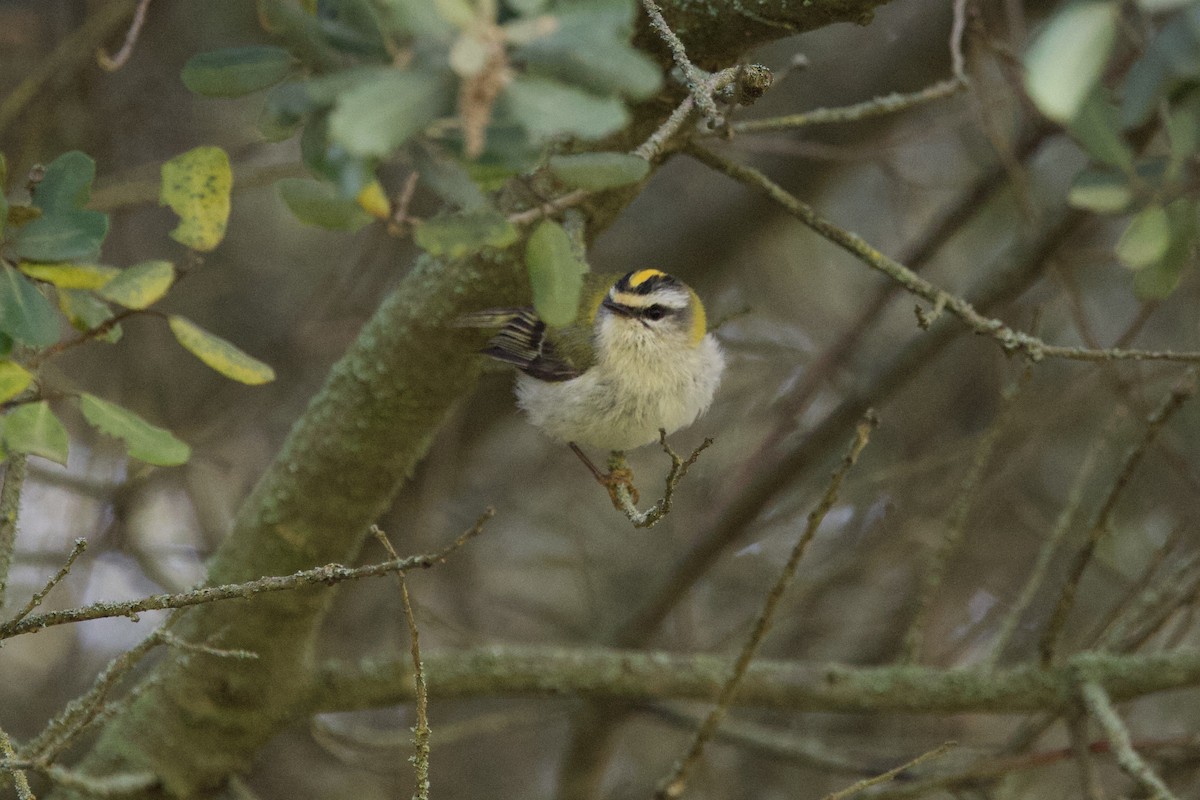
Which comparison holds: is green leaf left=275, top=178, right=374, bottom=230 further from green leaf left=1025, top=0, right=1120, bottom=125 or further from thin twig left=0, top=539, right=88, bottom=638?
green leaf left=1025, top=0, right=1120, bottom=125

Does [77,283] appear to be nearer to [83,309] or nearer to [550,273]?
[83,309]

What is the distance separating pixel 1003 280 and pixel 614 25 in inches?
93.6

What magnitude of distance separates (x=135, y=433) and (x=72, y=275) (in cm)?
19

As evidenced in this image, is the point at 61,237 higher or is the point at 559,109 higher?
the point at 559,109

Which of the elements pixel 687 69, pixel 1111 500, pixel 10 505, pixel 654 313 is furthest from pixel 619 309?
pixel 10 505

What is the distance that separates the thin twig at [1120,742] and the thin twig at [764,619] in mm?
645

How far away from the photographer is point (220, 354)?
1161mm

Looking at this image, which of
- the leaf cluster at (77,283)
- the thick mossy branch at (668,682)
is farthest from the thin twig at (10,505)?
the thick mossy branch at (668,682)

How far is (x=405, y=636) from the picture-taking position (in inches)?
150

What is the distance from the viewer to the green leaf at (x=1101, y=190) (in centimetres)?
98

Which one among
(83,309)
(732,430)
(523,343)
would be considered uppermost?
(732,430)

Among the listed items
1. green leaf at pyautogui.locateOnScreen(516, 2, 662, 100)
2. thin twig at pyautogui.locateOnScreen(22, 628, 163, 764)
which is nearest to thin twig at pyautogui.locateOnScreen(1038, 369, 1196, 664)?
green leaf at pyautogui.locateOnScreen(516, 2, 662, 100)

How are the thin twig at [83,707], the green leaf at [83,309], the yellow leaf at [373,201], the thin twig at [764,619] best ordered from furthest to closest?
the thin twig at [764,619] < the thin twig at [83,707] < the green leaf at [83,309] < the yellow leaf at [373,201]

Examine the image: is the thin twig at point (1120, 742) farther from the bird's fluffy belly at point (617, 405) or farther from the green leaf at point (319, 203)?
the green leaf at point (319, 203)
